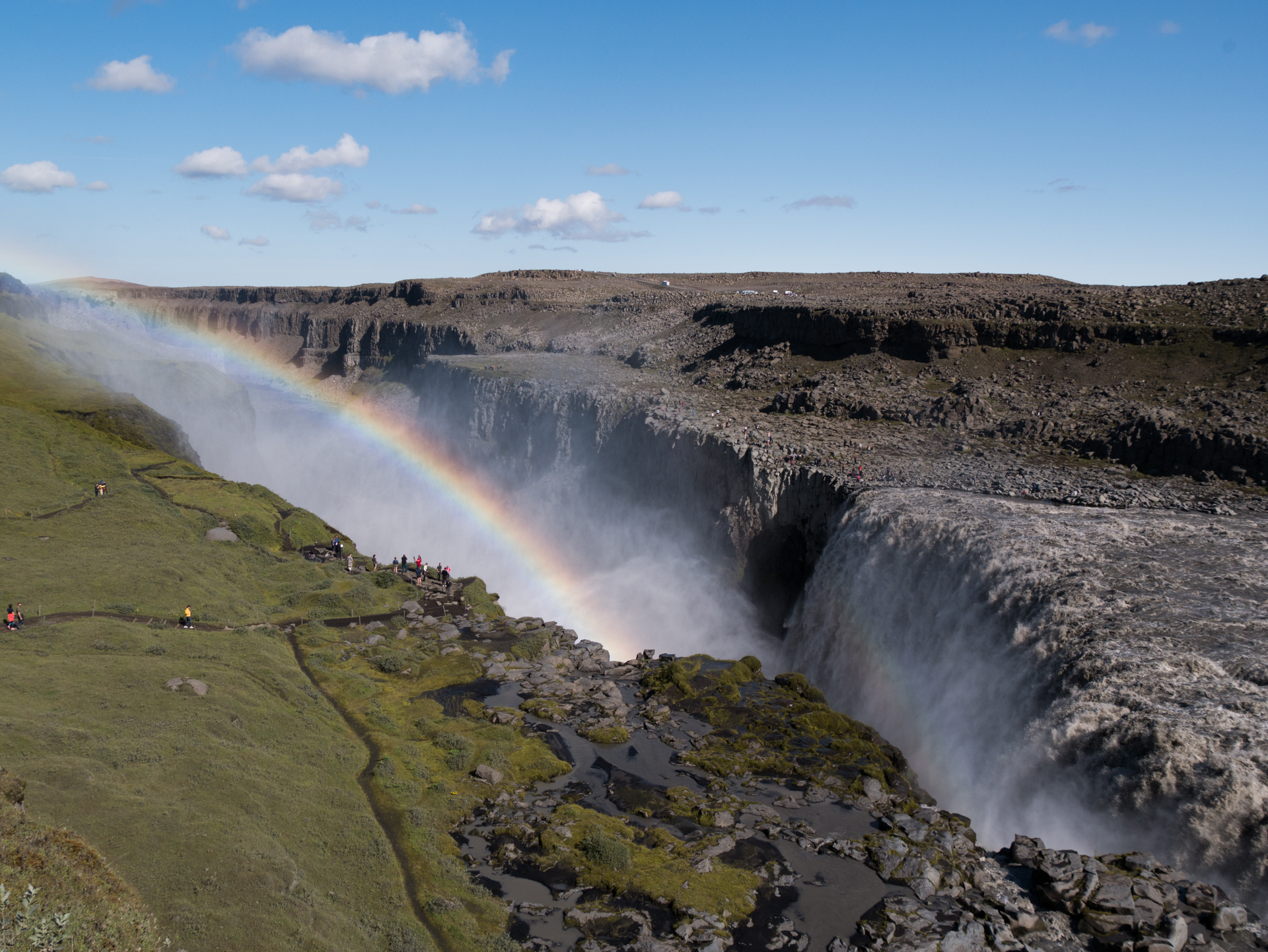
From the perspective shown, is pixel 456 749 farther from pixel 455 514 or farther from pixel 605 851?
pixel 455 514

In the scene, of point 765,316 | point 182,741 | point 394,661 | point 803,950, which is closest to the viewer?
point 803,950

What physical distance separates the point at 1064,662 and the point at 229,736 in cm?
2782

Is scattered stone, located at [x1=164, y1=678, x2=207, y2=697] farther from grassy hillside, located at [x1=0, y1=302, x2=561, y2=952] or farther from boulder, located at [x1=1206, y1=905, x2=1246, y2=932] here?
boulder, located at [x1=1206, y1=905, x2=1246, y2=932]

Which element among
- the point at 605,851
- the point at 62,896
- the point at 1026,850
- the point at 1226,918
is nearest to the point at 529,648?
the point at 605,851

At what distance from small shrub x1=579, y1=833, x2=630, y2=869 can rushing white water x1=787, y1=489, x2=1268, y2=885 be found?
11.8 m

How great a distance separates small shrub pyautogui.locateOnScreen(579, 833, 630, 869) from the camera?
24.7m

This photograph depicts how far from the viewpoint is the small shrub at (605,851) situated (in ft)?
81.1

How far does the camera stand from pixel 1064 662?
25.7 metres

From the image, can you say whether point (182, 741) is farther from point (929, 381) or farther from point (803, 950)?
point (929, 381)

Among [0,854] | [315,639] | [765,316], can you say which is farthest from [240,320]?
[0,854]

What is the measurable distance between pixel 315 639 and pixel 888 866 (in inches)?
1233

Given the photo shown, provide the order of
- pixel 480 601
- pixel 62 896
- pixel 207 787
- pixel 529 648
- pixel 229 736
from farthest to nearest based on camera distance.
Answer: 1. pixel 480 601
2. pixel 529 648
3. pixel 229 736
4. pixel 207 787
5. pixel 62 896

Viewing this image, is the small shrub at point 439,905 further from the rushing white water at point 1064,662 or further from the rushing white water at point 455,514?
the rushing white water at point 455,514

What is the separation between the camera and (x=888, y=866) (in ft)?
78.7
